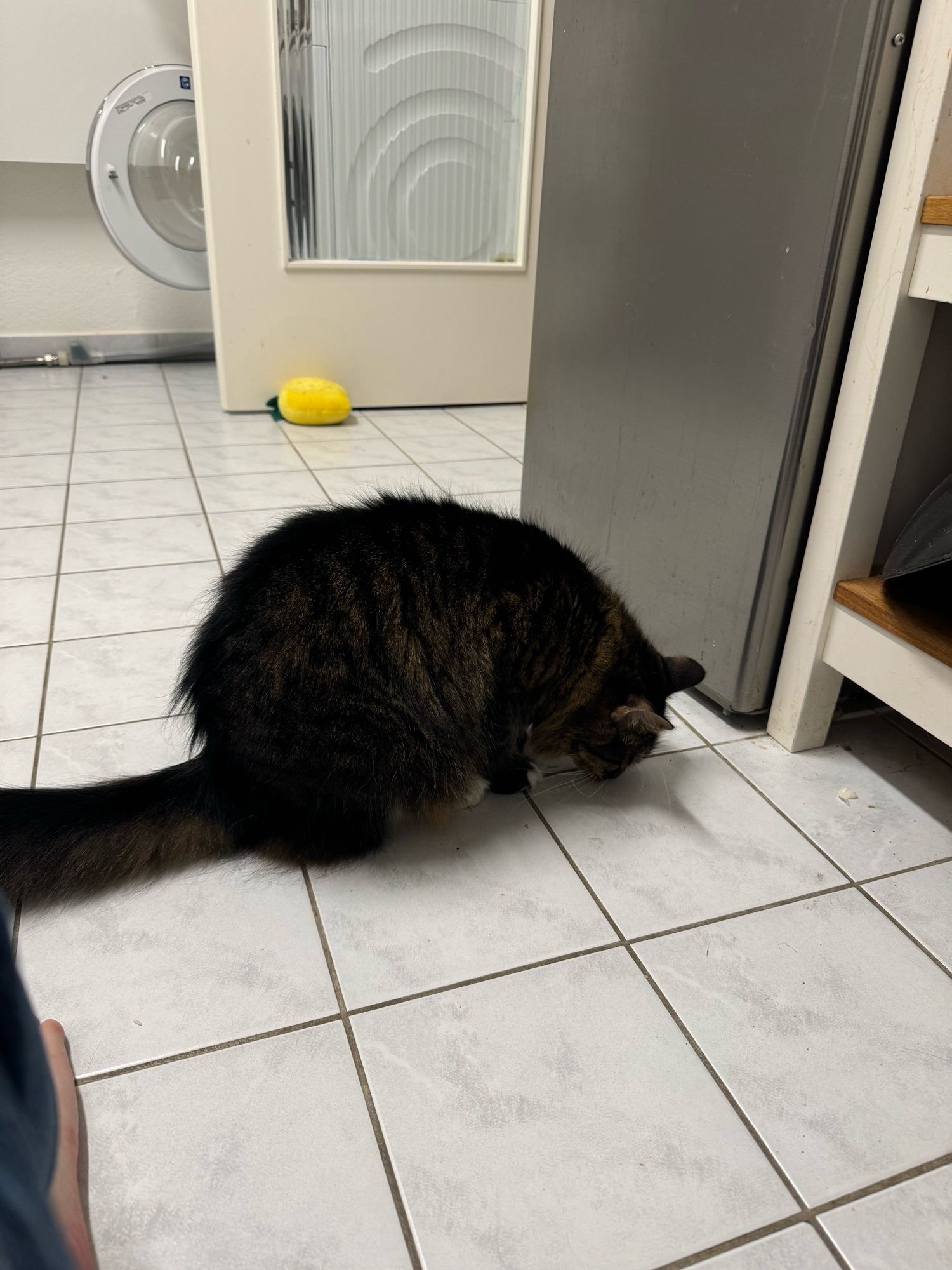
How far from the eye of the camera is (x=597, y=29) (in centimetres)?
141

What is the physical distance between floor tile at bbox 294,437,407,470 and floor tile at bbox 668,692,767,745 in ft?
4.77

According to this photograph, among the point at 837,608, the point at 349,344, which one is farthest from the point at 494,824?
the point at 349,344

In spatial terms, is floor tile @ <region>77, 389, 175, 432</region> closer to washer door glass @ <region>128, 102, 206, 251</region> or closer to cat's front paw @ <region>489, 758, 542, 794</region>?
washer door glass @ <region>128, 102, 206, 251</region>

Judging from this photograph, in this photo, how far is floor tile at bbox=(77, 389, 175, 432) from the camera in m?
2.90

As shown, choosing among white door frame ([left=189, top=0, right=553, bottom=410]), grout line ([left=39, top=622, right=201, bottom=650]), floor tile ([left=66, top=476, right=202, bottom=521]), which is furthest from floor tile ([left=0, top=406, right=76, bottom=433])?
grout line ([left=39, top=622, right=201, bottom=650])

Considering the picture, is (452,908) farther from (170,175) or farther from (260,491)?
(170,175)

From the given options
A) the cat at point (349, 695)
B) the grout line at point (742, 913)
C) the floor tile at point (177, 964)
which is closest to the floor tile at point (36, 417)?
the cat at point (349, 695)

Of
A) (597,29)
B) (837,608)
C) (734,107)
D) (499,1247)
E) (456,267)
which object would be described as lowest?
(499,1247)

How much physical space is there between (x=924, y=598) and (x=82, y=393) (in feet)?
10.3

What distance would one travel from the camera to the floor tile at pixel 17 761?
1.19 m

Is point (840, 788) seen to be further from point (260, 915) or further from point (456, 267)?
point (456, 267)

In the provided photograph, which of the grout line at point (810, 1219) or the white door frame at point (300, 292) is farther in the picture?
the white door frame at point (300, 292)

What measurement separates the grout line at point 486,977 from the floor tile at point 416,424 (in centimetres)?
220

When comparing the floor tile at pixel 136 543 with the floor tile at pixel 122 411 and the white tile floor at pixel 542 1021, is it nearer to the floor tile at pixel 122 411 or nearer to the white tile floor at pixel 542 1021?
the white tile floor at pixel 542 1021
